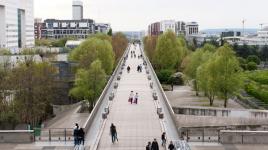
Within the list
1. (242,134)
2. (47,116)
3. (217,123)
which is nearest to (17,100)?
(47,116)

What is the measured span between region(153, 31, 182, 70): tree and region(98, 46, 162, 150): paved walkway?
2999 centimetres

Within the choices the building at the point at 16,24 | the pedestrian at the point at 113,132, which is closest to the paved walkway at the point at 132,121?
the pedestrian at the point at 113,132

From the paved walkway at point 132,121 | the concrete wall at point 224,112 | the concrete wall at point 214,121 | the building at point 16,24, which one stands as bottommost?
the concrete wall at point 214,121

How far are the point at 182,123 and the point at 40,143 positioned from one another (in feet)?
61.1

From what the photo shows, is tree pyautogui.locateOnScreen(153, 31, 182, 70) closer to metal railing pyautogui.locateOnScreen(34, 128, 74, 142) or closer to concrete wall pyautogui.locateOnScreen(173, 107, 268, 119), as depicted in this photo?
concrete wall pyautogui.locateOnScreen(173, 107, 268, 119)

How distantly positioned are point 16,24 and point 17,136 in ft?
391

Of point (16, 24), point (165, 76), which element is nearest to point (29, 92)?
point (165, 76)

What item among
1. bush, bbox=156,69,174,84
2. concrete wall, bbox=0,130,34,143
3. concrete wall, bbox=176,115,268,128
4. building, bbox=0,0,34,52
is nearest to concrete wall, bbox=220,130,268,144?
concrete wall, bbox=0,130,34,143

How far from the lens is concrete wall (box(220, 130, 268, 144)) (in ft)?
77.4

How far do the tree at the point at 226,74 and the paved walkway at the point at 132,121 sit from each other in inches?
257

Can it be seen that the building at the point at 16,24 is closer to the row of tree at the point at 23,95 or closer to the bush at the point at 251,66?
the bush at the point at 251,66

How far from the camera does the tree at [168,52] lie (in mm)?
77500

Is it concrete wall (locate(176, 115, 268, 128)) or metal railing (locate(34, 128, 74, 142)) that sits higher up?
metal railing (locate(34, 128, 74, 142))

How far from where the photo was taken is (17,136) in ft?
80.0
